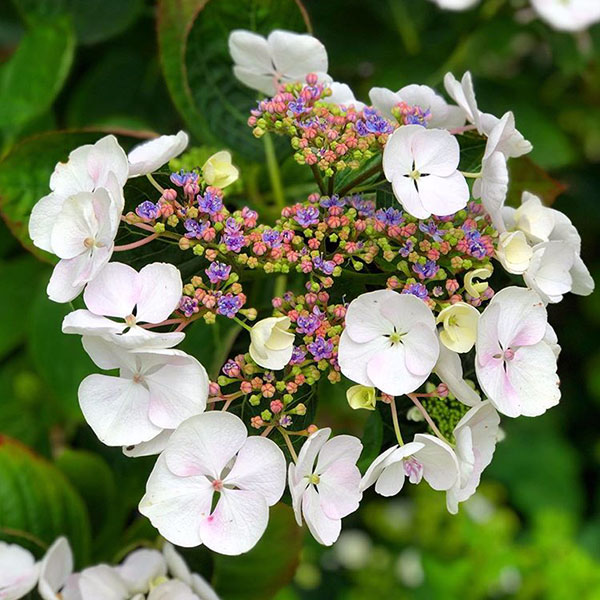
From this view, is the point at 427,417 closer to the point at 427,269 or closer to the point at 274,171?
the point at 427,269

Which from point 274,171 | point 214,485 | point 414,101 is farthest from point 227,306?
point 274,171

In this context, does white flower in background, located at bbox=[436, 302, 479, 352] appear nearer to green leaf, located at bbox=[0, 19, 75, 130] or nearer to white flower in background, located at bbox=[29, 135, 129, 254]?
white flower in background, located at bbox=[29, 135, 129, 254]

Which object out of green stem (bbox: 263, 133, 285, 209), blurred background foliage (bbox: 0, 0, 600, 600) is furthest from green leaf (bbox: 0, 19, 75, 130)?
green stem (bbox: 263, 133, 285, 209)

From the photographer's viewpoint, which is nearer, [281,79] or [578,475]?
[281,79]

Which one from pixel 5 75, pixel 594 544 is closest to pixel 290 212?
pixel 5 75

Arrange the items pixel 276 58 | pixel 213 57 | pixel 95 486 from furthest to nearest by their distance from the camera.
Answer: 1. pixel 95 486
2. pixel 213 57
3. pixel 276 58

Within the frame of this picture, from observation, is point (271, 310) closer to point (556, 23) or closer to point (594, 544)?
point (556, 23)
